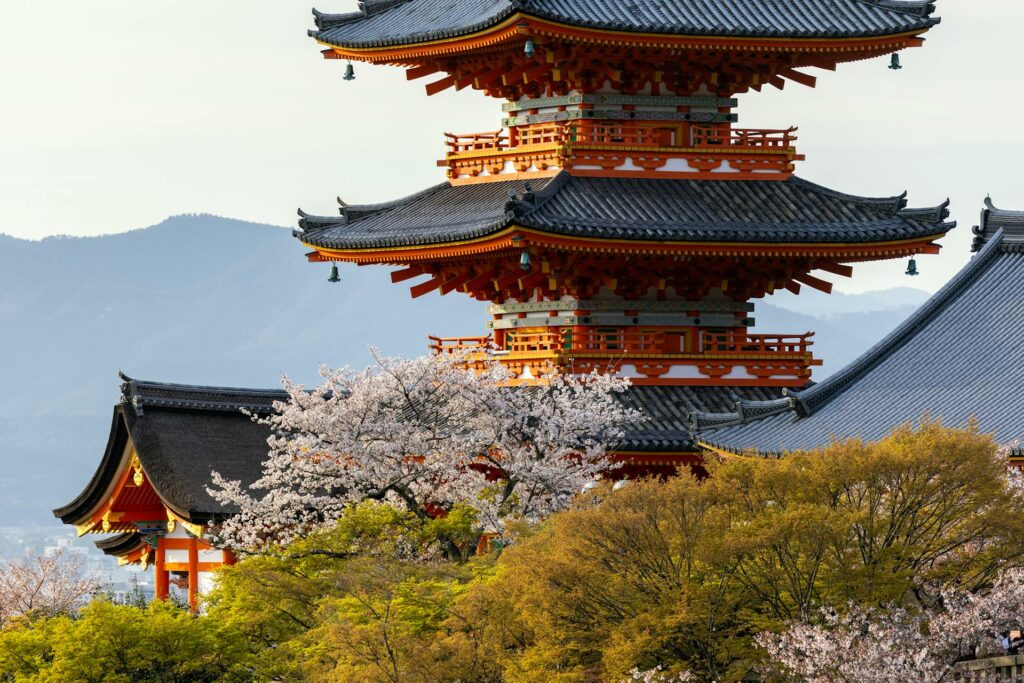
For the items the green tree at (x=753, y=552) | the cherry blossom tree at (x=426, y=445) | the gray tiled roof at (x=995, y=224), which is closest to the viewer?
the green tree at (x=753, y=552)

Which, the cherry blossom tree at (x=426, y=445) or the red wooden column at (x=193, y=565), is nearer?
the cherry blossom tree at (x=426, y=445)

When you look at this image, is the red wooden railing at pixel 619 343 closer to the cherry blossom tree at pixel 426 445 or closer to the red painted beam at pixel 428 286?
the red painted beam at pixel 428 286

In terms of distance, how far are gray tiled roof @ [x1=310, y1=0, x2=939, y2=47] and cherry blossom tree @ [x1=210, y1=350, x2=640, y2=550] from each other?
21.1 ft

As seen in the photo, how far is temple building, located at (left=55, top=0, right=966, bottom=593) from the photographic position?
3475 centimetres

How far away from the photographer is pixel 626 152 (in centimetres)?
3600

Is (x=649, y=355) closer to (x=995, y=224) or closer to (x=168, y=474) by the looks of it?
(x=995, y=224)

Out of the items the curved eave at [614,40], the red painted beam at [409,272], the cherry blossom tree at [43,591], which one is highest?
the curved eave at [614,40]

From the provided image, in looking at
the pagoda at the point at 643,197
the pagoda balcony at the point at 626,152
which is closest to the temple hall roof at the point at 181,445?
the pagoda at the point at 643,197

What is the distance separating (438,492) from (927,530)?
10.2m

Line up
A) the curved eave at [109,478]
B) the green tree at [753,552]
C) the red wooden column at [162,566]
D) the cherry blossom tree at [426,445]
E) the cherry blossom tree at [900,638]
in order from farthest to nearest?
the red wooden column at [162,566]
the curved eave at [109,478]
the cherry blossom tree at [426,445]
the green tree at [753,552]
the cherry blossom tree at [900,638]

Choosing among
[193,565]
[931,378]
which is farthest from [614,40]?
[193,565]

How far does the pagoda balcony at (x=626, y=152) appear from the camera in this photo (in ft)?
117

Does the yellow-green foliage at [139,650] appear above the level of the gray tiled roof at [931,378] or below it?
below

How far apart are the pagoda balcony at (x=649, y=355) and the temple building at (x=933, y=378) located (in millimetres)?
2624
